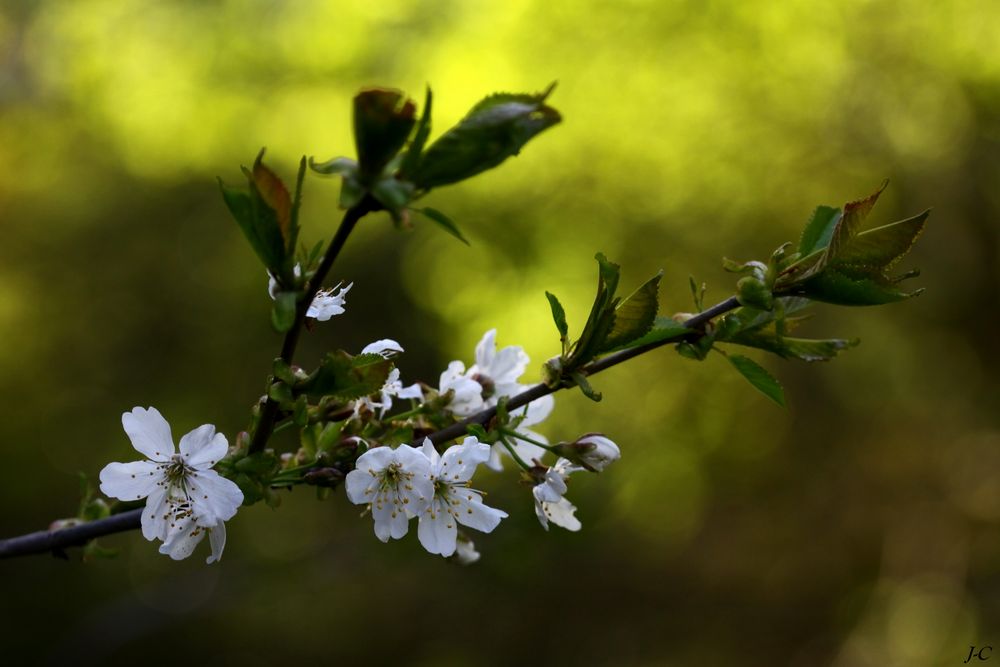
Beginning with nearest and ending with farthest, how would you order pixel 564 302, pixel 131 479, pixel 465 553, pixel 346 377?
1. pixel 346 377
2. pixel 131 479
3. pixel 465 553
4. pixel 564 302

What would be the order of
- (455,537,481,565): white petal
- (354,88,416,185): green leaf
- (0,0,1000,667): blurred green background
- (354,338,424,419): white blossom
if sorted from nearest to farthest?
(354,88,416,185): green leaf < (354,338,424,419): white blossom < (455,537,481,565): white petal < (0,0,1000,667): blurred green background

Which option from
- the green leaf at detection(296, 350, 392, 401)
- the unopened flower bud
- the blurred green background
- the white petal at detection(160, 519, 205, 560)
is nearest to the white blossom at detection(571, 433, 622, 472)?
the unopened flower bud

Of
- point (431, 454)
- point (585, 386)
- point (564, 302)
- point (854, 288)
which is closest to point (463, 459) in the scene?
point (431, 454)

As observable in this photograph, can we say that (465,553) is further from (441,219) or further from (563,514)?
(441,219)

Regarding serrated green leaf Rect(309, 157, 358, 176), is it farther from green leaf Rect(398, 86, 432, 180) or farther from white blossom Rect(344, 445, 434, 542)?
white blossom Rect(344, 445, 434, 542)

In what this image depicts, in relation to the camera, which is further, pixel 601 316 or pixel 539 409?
pixel 539 409

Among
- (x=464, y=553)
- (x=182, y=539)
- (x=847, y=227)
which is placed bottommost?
(x=464, y=553)
